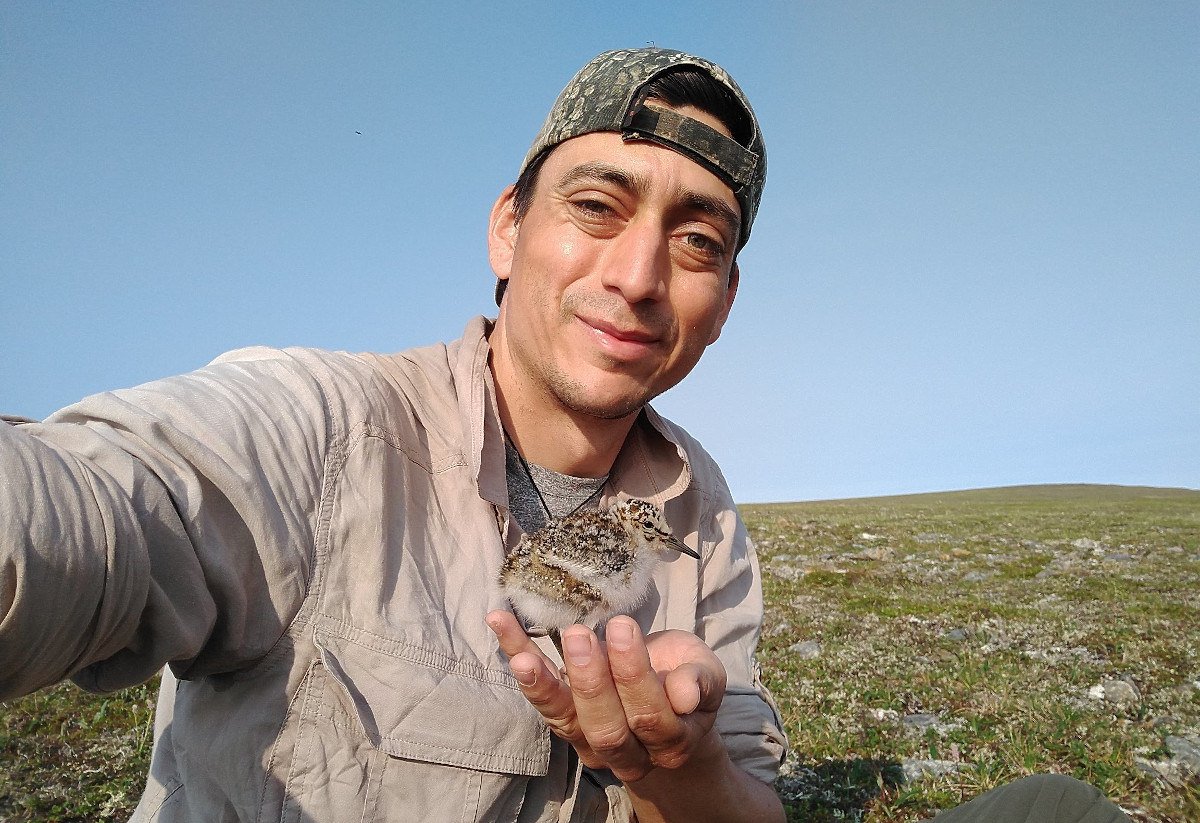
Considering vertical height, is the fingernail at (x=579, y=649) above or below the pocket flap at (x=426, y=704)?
above

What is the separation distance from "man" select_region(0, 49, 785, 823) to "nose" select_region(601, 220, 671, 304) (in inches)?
0.5

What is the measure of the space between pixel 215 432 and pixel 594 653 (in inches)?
58.5

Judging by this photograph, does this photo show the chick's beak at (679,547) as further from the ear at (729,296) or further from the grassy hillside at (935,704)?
the grassy hillside at (935,704)

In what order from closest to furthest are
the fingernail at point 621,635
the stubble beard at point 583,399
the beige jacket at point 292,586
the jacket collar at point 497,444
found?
the beige jacket at point 292,586 < the fingernail at point 621,635 < the jacket collar at point 497,444 < the stubble beard at point 583,399

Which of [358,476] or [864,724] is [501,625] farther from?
[864,724]

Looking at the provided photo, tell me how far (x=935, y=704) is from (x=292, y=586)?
7.11 m

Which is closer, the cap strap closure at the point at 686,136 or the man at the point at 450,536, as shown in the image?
the man at the point at 450,536

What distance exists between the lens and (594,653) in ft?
Answer: 8.33

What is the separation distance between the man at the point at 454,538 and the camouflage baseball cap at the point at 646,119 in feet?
0.06


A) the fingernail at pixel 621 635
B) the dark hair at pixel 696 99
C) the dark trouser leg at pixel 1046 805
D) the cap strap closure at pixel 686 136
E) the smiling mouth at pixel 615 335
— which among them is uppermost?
the dark hair at pixel 696 99

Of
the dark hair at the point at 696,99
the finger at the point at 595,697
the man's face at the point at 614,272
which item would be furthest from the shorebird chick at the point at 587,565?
the dark hair at the point at 696,99

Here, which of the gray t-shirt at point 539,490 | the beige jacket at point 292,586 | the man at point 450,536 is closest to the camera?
the beige jacket at point 292,586

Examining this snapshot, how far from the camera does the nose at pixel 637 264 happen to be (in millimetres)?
3656

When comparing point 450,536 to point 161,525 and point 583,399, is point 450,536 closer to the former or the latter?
point 583,399
